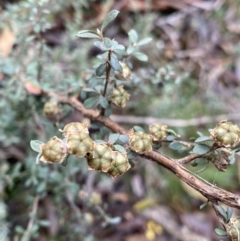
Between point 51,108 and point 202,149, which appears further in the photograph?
point 51,108

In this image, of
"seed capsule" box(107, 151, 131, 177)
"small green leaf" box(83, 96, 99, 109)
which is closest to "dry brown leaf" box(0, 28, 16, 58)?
"small green leaf" box(83, 96, 99, 109)

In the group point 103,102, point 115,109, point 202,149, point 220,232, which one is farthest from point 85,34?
point 115,109

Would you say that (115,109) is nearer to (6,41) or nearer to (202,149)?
(6,41)

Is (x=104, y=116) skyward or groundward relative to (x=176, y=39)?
skyward

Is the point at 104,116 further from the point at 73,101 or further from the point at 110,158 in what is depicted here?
the point at 110,158

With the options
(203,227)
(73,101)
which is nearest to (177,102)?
(203,227)

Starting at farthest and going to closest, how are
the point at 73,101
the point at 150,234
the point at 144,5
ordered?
the point at 144,5, the point at 150,234, the point at 73,101

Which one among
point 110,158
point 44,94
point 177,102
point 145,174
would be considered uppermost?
point 110,158
